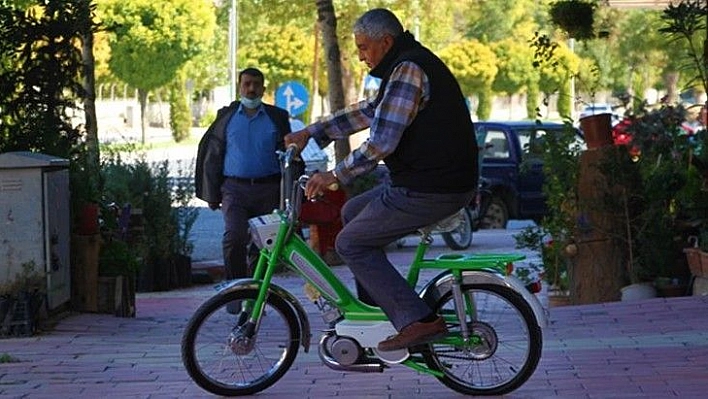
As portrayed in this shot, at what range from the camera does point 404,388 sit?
300 inches

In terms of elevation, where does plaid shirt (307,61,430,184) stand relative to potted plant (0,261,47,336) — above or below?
above

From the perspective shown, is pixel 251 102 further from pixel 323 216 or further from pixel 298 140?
pixel 298 140

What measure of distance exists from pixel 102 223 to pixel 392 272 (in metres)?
5.41

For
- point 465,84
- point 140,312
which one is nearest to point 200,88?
point 465,84

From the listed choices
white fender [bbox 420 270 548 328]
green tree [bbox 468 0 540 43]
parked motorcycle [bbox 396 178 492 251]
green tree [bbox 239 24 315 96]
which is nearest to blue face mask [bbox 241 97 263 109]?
white fender [bbox 420 270 548 328]

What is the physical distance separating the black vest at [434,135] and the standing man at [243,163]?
13.7 ft

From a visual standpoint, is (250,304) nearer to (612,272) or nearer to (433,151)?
(433,151)

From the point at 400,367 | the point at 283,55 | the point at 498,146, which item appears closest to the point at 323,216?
the point at 400,367

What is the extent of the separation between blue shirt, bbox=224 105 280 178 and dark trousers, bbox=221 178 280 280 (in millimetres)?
90

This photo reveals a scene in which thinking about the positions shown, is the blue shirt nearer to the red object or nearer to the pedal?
the red object

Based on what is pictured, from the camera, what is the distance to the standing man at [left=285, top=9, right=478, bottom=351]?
6930 mm

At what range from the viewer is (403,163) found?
709 cm

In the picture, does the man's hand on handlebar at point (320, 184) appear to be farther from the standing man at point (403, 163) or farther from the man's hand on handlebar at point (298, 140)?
the man's hand on handlebar at point (298, 140)

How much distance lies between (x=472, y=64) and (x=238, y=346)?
6521 cm
